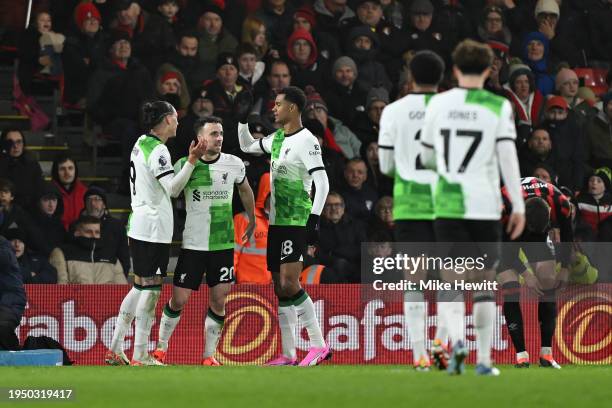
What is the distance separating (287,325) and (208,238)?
115 centimetres

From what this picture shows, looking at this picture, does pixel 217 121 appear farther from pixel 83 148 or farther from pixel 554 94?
pixel 554 94

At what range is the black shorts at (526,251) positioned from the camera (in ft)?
44.4

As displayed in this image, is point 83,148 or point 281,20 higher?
point 281,20

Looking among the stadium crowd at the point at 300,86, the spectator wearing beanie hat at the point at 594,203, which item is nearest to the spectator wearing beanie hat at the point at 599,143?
the stadium crowd at the point at 300,86

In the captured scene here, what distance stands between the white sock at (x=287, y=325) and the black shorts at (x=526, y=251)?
82.9 inches

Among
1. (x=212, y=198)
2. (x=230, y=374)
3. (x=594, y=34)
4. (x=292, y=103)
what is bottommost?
(x=230, y=374)

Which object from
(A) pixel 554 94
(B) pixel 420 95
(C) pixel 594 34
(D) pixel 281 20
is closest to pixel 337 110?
(D) pixel 281 20

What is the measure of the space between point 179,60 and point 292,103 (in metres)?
6.39

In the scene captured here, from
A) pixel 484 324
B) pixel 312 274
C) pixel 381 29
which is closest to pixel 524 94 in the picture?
pixel 381 29

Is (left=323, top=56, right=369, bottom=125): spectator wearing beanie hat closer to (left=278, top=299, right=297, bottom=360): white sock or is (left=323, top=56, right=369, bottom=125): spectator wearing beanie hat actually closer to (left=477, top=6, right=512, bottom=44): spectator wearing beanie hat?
(left=477, top=6, right=512, bottom=44): spectator wearing beanie hat

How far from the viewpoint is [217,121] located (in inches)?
558

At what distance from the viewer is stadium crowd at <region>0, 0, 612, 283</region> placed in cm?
1730

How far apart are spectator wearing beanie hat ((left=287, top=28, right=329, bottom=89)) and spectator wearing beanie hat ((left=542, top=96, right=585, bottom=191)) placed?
10.5 ft

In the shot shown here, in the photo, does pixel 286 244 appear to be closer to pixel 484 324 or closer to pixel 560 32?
pixel 484 324
